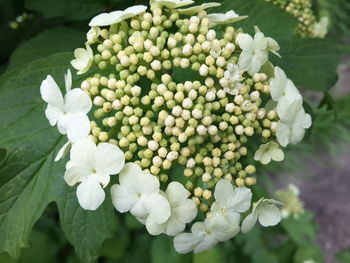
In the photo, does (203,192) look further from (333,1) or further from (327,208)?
(327,208)

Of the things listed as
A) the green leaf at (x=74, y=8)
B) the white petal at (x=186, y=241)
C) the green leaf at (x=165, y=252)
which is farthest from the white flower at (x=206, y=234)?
the green leaf at (x=165, y=252)

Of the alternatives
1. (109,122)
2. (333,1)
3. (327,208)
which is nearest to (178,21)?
(109,122)

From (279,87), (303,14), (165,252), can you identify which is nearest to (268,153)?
(279,87)

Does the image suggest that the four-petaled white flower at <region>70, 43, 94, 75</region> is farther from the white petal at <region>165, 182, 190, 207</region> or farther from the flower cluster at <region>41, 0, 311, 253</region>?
the white petal at <region>165, 182, 190, 207</region>

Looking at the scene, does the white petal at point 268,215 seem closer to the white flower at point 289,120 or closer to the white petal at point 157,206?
the white flower at point 289,120

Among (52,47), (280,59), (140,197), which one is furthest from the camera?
(52,47)

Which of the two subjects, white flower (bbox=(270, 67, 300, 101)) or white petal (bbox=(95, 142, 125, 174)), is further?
white flower (bbox=(270, 67, 300, 101))

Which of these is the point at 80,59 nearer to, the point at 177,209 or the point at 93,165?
the point at 93,165

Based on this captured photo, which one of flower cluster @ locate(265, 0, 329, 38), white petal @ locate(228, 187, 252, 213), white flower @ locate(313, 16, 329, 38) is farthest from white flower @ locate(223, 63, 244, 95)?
white flower @ locate(313, 16, 329, 38)
